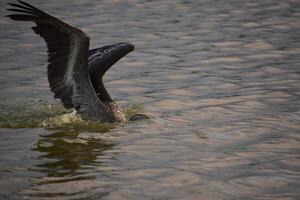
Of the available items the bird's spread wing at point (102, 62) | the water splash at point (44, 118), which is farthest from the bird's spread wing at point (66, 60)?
the bird's spread wing at point (102, 62)

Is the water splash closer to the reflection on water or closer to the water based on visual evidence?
the water

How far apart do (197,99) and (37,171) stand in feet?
13.4

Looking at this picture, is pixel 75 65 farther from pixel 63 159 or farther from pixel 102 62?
pixel 63 159

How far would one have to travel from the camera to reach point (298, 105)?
10.6m

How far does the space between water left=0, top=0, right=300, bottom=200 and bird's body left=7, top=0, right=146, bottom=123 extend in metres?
0.32

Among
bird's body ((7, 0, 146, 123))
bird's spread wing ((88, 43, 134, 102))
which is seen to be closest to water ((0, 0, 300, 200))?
bird's body ((7, 0, 146, 123))

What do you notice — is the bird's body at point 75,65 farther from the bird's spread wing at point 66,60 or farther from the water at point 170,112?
the water at point 170,112

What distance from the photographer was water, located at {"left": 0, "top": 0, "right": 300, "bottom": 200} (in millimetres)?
7465

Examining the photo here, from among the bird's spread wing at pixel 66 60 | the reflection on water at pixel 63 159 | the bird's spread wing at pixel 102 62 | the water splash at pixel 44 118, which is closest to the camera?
the reflection on water at pixel 63 159

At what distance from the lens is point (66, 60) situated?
905cm

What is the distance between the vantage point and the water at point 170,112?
24.5ft

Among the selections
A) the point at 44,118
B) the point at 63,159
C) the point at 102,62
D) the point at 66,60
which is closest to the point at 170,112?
the point at 102,62

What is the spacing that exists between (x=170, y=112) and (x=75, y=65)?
79.4 inches

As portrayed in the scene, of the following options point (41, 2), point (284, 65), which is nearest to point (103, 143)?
point (284, 65)
